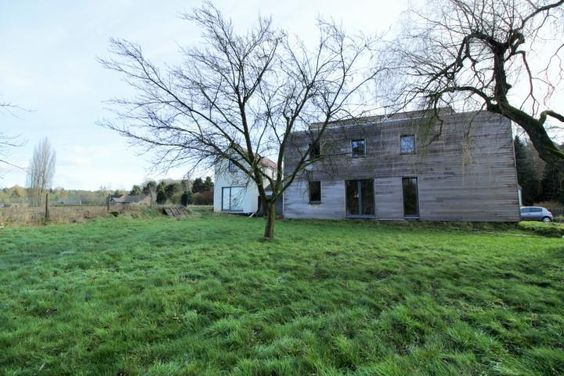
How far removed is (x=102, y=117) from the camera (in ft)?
27.8

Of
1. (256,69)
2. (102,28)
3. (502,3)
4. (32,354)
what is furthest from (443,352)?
(102,28)

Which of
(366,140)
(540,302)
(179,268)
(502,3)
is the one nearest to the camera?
(540,302)

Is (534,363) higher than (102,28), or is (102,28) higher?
(102,28)

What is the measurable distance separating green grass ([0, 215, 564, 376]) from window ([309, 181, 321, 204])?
12.0 m

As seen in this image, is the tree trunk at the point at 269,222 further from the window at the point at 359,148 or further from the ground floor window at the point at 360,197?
the window at the point at 359,148

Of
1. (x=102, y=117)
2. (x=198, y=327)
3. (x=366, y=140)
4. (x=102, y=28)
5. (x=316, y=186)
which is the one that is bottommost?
(x=198, y=327)

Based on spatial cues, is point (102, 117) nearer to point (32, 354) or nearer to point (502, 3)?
point (32, 354)

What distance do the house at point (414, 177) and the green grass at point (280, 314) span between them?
8105mm

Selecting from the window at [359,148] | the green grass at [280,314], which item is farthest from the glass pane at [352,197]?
the green grass at [280,314]

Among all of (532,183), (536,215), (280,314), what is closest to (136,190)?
(536,215)

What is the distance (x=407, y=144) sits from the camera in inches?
675

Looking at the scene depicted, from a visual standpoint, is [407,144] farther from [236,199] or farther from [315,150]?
[236,199]

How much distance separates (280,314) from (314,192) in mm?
15827

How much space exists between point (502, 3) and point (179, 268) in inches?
352
